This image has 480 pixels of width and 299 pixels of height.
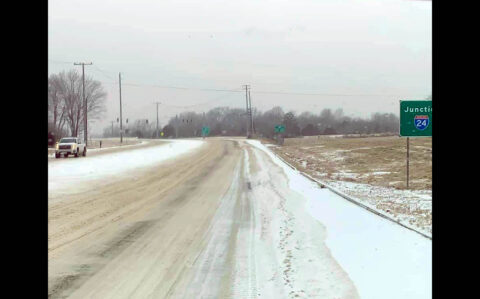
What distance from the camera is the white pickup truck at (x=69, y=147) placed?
32.6 metres

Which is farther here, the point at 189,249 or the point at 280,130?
the point at 280,130

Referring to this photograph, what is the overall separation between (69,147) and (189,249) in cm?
2962

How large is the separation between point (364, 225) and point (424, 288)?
3656 mm

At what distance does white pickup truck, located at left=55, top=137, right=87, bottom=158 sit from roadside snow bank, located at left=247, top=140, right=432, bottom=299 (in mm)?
27348

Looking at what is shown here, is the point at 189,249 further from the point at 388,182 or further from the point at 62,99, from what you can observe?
the point at 388,182

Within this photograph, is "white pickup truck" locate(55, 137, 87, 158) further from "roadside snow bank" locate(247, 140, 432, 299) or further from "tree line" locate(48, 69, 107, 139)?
"roadside snow bank" locate(247, 140, 432, 299)

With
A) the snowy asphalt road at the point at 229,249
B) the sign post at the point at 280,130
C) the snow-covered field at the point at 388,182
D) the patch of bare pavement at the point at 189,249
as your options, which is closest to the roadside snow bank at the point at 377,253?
the snowy asphalt road at the point at 229,249

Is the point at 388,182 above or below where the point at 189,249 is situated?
above

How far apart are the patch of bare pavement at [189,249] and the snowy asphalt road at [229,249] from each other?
0.05ft

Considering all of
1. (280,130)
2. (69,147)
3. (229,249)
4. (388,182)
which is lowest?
(229,249)

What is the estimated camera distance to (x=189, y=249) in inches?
253

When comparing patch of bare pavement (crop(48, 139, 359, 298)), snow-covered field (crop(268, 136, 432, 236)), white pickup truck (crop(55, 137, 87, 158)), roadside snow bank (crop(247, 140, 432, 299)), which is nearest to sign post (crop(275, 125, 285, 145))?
snow-covered field (crop(268, 136, 432, 236))

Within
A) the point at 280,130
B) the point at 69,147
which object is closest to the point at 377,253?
the point at 69,147

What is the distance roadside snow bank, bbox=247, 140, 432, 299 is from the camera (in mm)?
4539
